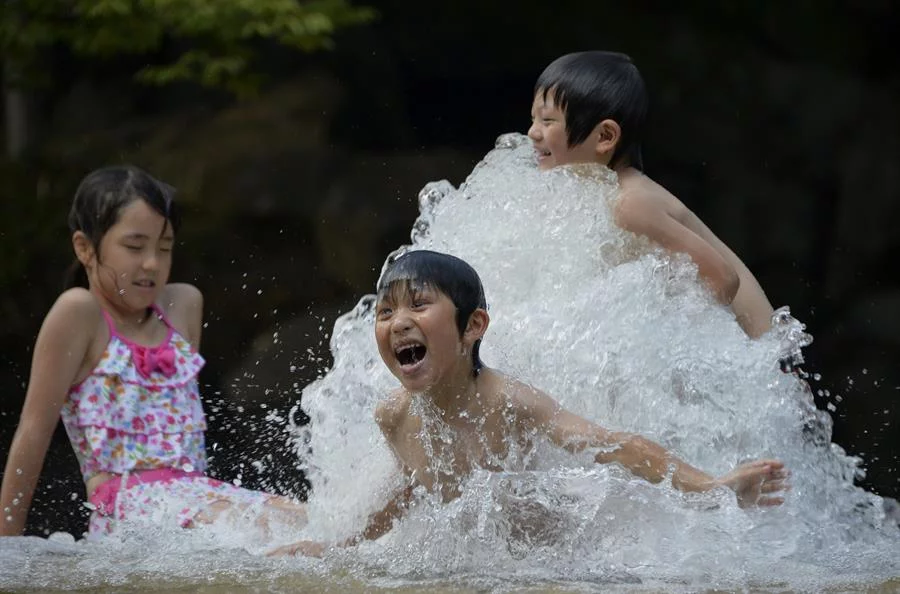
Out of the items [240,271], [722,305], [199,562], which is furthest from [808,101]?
[199,562]

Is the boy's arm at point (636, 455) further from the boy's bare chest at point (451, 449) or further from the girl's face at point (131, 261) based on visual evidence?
the girl's face at point (131, 261)

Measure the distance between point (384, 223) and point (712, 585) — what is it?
5.02 metres

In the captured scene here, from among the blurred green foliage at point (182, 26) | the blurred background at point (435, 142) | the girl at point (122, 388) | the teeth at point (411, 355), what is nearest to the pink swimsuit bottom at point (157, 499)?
the girl at point (122, 388)

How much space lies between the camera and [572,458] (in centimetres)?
304

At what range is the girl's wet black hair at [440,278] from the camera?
9.78 ft

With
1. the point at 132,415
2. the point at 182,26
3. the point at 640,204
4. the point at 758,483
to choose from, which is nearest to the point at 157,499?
the point at 132,415

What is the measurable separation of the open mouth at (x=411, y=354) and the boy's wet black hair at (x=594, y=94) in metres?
0.89

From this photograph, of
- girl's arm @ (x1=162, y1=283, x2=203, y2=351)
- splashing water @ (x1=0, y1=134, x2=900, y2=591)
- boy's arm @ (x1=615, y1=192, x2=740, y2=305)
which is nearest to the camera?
splashing water @ (x1=0, y1=134, x2=900, y2=591)

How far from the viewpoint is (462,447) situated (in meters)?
3.13

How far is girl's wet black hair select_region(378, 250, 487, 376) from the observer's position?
2980mm

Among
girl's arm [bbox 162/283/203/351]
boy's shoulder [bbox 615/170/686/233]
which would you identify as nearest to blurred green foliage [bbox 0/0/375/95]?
girl's arm [bbox 162/283/203/351]

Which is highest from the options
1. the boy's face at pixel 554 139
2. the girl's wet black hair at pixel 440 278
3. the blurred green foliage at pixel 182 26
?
the blurred green foliage at pixel 182 26

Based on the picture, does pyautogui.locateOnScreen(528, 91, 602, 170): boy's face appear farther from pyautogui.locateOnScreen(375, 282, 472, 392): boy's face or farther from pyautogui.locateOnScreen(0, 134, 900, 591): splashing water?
pyautogui.locateOnScreen(375, 282, 472, 392): boy's face

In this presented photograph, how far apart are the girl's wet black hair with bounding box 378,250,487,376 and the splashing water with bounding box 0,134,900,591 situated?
0.91ft
